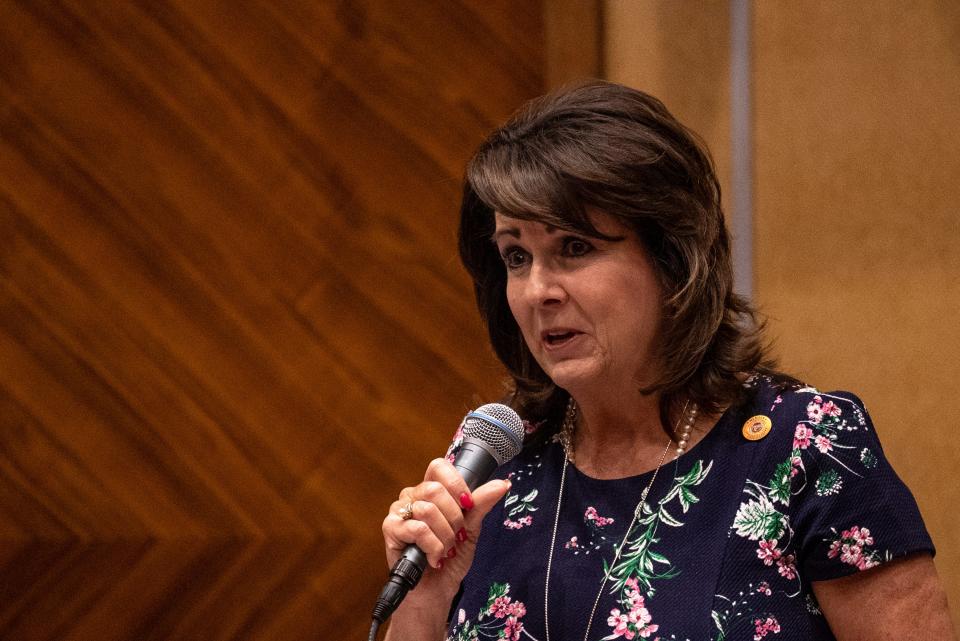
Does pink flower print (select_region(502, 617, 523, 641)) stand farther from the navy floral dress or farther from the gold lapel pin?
the gold lapel pin

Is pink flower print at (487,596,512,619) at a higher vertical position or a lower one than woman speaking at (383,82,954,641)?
lower

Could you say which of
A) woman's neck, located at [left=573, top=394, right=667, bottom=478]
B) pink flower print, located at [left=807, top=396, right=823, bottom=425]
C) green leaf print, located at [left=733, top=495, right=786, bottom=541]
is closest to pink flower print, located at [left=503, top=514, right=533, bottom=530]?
woman's neck, located at [left=573, top=394, right=667, bottom=478]

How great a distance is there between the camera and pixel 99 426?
250 cm

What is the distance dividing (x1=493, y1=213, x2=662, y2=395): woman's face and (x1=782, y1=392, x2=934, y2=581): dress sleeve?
0.25 m

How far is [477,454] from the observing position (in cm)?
136

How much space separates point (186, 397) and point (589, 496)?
1.24m

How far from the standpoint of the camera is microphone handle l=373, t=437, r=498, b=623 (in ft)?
3.95

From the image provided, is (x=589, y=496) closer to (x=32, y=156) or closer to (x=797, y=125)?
(x=797, y=125)

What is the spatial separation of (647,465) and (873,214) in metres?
1.10

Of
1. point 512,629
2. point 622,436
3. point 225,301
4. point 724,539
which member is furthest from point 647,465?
point 225,301

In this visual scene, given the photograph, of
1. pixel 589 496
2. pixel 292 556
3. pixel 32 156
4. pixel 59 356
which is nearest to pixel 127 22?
→ pixel 32 156

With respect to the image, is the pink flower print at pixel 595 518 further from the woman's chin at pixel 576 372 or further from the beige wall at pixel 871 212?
the beige wall at pixel 871 212

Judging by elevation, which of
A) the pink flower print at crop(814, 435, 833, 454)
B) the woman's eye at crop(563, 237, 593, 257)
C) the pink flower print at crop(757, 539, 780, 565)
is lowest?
the pink flower print at crop(757, 539, 780, 565)

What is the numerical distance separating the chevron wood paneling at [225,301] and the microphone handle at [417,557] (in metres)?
1.26
